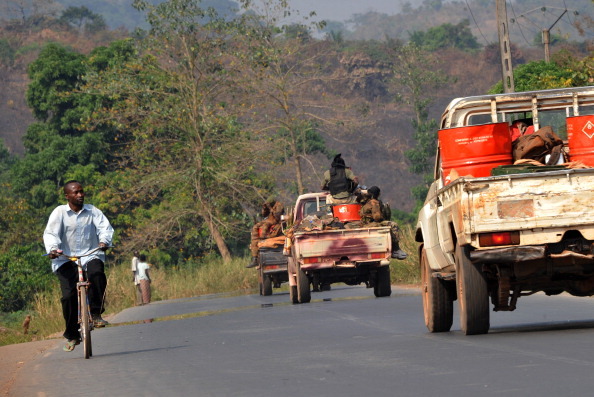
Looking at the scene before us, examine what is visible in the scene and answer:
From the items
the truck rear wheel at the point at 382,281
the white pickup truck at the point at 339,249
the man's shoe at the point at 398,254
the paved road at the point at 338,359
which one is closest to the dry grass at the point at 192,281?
the truck rear wheel at the point at 382,281

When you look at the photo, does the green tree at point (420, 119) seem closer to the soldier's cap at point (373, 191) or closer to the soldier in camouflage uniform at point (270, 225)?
the soldier in camouflage uniform at point (270, 225)

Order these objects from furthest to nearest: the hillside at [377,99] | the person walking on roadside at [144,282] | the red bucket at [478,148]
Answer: the hillside at [377,99]
the person walking on roadside at [144,282]
the red bucket at [478,148]

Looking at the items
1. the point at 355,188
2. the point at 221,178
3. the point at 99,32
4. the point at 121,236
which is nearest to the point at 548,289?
the point at 355,188

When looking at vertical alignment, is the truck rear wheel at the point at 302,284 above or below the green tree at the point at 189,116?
below

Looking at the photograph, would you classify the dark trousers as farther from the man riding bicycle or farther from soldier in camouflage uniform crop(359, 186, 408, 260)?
soldier in camouflage uniform crop(359, 186, 408, 260)

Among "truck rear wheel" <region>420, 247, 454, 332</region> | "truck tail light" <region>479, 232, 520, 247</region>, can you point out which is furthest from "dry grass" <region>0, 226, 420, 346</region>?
"truck tail light" <region>479, 232, 520, 247</region>

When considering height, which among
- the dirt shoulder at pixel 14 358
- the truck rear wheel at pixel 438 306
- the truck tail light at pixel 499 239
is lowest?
the dirt shoulder at pixel 14 358

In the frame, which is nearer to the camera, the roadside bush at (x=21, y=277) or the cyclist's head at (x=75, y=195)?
the cyclist's head at (x=75, y=195)

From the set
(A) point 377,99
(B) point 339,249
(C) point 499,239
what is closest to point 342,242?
(B) point 339,249

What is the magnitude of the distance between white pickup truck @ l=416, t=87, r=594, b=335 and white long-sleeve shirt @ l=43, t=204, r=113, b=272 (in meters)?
3.75

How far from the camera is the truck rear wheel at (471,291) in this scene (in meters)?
12.1

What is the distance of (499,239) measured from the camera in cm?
1172

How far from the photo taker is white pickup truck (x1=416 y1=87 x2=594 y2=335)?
38.2 ft

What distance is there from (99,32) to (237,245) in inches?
3241
